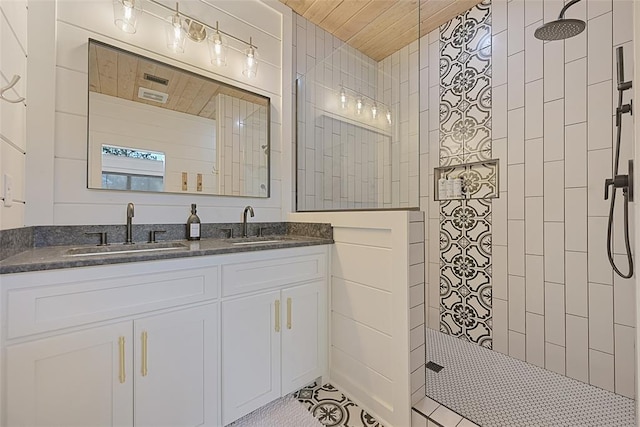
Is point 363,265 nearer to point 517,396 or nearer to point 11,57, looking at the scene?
point 517,396

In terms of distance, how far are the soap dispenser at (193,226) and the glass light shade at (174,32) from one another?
3.19 ft

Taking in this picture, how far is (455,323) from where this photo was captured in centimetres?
230

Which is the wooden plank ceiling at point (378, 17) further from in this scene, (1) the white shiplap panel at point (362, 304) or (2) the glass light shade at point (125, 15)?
(1) the white shiplap panel at point (362, 304)

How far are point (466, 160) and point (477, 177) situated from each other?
0.16 metres

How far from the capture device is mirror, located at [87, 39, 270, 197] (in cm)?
146

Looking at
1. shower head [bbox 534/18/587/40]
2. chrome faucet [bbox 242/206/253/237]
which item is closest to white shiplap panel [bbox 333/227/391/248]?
chrome faucet [bbox 242/206/253/237]

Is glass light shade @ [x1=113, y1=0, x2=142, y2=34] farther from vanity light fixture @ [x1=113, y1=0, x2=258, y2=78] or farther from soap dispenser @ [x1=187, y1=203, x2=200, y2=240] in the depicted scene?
soap dispenser @ [x1=187, y1=203, x2=200, y2=240]

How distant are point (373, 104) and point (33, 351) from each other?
7.26 feet

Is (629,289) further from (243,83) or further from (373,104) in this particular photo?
(243,83)

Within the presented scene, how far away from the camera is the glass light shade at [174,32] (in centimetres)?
166

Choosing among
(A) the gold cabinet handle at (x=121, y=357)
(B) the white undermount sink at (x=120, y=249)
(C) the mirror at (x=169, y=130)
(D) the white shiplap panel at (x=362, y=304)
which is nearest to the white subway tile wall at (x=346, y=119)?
(C) the mirror at (x=169, y=130)

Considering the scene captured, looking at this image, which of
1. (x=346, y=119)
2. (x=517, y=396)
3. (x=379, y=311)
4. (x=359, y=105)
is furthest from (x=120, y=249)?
(x=517, y=396)

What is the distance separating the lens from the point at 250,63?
1989 mm

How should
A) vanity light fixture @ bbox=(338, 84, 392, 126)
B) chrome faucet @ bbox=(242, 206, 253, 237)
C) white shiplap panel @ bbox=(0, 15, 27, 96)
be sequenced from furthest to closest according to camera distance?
vanity light fixture @ bbox=(338, 84, 392, 126) < chrome faucet @ bbox=(242, 206, 253, 237) < white shiplap panel @ bbox=(0, 15, 27, 96)
